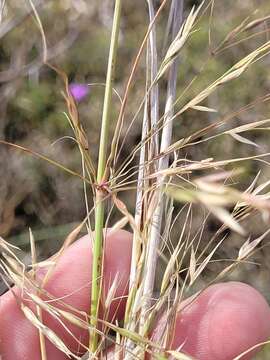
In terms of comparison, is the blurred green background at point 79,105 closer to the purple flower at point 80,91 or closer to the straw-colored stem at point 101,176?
the purple flower at point 80,91

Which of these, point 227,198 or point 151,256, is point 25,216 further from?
point 227,198

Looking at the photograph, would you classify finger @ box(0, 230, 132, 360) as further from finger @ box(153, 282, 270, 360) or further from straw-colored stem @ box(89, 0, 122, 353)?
straw-colored stem @ box(89, 0, 122, 353)

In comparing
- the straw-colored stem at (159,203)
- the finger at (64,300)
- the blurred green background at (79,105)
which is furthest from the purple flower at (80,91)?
the straw-colored stem at (159,203)

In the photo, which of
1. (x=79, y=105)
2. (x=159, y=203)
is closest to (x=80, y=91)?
(x=79, y=105)

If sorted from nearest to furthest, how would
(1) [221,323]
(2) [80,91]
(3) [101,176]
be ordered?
(3) [101,176] < (1) [221,323] < (2) [80,91]

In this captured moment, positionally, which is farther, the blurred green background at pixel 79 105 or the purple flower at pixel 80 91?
the purple flower at pixel 80 91

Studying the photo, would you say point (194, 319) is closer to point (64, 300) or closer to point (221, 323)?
point (221, 323)
